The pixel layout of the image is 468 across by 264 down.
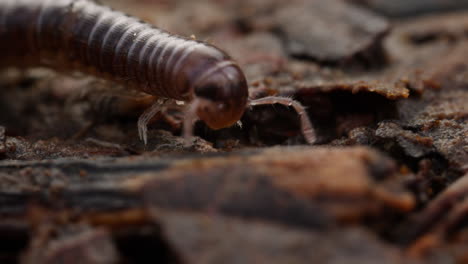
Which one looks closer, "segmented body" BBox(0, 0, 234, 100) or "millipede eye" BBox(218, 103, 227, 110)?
"millipede eye" BBox(218, 103, 227, 110)

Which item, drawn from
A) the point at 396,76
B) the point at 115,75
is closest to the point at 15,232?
the point at 115,75

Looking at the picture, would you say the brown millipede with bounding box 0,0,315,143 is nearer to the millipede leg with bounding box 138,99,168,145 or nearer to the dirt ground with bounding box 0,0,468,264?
the millipede leg with bounding box 138,99,168,145

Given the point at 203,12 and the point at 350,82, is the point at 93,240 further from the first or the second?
the point at 203,12

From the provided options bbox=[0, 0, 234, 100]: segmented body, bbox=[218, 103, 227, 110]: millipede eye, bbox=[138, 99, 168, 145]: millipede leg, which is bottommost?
bbox=[138, 99, 168, 145]: millipede leg

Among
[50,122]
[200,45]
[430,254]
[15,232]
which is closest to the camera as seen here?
[430,254]

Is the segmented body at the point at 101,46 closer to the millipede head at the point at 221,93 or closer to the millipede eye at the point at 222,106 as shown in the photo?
the millipede head at the point at 221,93

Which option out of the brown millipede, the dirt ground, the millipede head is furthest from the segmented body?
the dirt ground
